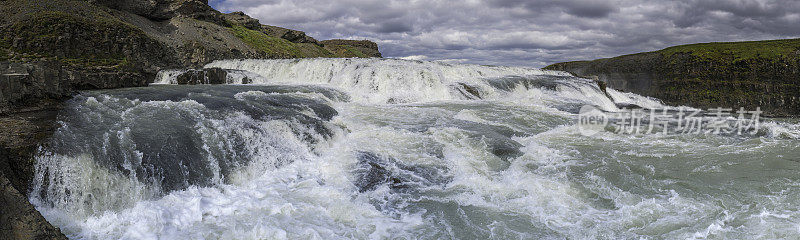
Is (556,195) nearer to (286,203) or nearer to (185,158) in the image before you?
(286,203)

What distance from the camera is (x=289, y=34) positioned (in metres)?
72.1

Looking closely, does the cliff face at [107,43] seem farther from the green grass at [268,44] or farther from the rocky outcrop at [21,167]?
the rocky outcrop at [21,167]

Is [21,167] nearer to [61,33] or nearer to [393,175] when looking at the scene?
[393,175]

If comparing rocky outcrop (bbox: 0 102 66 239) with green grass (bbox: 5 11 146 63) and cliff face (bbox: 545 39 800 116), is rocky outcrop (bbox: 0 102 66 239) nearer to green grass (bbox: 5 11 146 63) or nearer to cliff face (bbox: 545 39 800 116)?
green grass (bbox: 5 11 146 63)

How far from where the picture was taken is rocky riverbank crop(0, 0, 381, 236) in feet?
19.3

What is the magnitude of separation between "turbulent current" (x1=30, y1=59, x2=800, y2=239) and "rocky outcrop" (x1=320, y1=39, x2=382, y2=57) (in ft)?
254

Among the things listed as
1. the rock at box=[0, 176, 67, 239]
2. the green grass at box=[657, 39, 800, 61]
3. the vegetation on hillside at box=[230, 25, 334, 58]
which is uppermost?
the vegetation on hillside at box=[230, 25, 334, 58]

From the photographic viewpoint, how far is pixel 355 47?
3834 inches

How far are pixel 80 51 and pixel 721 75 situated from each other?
43814 mm

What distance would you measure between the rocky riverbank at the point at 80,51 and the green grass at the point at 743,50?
3301 cm

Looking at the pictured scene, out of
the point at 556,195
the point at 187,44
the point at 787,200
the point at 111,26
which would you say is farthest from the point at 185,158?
the point at 187,44

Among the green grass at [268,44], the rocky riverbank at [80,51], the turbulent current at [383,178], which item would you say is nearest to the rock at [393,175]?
the turbulent current at [383,178]

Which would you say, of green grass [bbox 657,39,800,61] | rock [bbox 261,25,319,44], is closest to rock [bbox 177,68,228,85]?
green grass [bbox 657,39,800,61]

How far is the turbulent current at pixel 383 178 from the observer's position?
5988 mm
